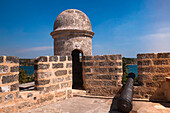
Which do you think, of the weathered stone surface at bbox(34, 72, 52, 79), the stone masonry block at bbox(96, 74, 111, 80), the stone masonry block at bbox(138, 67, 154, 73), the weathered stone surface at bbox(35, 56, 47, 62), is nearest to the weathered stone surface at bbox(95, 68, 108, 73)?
the stone masonry block at bbox(96, 74, 111, 80)

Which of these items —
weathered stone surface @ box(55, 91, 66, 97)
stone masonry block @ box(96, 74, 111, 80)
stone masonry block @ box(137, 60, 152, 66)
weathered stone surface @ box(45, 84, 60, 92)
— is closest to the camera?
weathered stone surface @ box(45, 84, 60, 92)

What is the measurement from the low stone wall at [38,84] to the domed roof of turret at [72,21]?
1766 mm

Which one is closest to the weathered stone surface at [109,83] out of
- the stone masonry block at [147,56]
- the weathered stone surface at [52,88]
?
the stone masonry block at [147,56]

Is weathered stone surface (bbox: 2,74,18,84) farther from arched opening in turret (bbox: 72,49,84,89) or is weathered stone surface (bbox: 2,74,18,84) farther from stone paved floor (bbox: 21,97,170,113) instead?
arched opening in turret (bbox: 72,49,84,89)

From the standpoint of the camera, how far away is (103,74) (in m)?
5.24

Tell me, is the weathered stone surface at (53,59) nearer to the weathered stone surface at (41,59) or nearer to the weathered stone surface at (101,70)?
the weathered stone surface at (41,59)

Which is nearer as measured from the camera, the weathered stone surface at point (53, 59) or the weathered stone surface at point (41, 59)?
the weathered stone surface at point (41, 59)

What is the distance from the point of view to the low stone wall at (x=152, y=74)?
15.1 ft

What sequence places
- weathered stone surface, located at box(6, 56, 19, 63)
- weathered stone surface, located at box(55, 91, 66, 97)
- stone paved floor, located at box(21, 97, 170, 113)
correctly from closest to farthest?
weathered stone surface, located at box(6, 56, 19, 63), stone paved floor, located at box(21, 97, 170, 113), weathered stone surface, located at box(55, 91, 66, 97)

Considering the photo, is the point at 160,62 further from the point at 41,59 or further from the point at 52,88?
the point at 41,59

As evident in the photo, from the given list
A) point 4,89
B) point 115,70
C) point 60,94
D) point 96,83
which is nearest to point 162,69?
point 115,70

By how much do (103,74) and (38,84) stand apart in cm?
247

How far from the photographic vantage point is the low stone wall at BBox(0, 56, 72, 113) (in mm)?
3195

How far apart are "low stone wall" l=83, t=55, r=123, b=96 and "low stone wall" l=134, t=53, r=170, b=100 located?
743 millimetres
